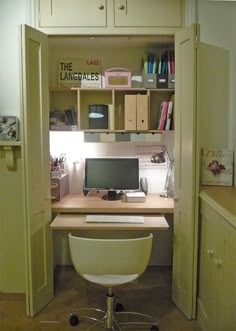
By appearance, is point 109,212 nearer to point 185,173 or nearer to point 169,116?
point 185,173

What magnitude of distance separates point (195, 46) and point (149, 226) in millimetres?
1293

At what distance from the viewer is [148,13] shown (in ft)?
8.62

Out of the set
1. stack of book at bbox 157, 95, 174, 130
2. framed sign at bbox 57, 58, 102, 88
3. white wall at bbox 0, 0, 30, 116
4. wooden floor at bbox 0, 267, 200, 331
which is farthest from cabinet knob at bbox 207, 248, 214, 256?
framed sign at bbox 57, 58, 102, 88

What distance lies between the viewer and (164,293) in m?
2.95

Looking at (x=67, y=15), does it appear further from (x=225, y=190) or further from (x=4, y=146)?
(x=225, y=190)

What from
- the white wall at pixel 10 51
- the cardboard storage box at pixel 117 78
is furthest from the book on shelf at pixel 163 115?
the white wall at pixel 10 51

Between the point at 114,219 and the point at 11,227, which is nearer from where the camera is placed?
the point at 114,219

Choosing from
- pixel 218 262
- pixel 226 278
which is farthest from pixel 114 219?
pixel 226 278

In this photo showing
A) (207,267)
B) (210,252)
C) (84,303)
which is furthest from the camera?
(84,303)

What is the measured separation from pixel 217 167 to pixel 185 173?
258mm

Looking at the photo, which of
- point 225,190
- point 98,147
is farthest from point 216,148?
point 98,147

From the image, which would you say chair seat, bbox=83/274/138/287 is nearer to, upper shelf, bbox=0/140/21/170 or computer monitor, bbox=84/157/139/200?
computer monitor, bbox=84/157/139/200

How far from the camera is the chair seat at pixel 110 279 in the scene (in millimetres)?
2158

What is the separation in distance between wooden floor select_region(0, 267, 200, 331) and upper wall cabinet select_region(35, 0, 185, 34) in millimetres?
2142
